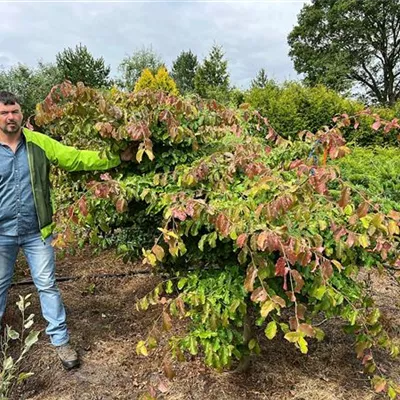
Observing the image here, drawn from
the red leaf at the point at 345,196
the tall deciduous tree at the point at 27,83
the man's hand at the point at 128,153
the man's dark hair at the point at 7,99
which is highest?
the tall deciduous tree at the point at 27,83

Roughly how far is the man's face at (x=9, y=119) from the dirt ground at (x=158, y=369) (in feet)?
4.59

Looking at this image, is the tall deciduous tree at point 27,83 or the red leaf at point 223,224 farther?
the tall deciduous tree at point 27,83

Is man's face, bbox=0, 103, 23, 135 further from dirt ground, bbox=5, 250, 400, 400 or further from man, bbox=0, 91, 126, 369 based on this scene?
dirt ground, bbox=5, 250, 400, 400

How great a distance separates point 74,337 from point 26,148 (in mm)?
1310

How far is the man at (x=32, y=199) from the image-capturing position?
2.41m

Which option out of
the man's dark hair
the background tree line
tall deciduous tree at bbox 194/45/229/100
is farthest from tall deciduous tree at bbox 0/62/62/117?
the man's dark hair

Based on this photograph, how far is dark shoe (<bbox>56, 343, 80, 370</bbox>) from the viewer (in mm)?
2481

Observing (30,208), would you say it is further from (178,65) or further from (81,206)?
(178,65)

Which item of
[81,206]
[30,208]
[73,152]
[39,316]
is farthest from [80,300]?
[81,206]

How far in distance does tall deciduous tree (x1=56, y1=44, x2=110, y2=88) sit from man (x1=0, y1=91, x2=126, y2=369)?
18822 millimetres

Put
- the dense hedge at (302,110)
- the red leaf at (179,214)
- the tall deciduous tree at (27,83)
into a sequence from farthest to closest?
the tall deciduous tree at (27,83) → the dense hedge at (302,110) → the red leaf at (179,214)

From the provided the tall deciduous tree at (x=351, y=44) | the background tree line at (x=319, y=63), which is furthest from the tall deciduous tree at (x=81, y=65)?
the tall deciduous tree at (x=351, y=44)

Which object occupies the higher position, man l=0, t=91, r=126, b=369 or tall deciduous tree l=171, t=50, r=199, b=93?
tall deciduous tree l=171, t=50, r=199, b=93

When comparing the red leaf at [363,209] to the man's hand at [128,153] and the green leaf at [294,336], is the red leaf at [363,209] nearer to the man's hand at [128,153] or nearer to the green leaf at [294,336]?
the green leaf at [294,336]
